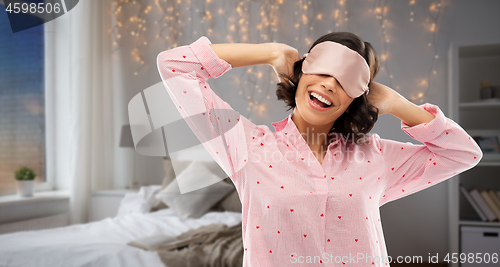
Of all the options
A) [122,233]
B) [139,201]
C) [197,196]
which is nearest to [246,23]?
[197,196]

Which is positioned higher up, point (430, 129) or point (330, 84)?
point (330, 84)

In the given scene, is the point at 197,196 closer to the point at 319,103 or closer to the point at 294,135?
the point at 294,135

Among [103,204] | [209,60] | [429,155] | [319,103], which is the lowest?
[103,204]

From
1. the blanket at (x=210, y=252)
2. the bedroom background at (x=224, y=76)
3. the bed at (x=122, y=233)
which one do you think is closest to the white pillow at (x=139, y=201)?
the bed at (x=122, y=233)

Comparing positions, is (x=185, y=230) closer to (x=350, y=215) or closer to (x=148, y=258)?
(x=148, y=258)

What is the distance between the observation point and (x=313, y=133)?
2.88ft

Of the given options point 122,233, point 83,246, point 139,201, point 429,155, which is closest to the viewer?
point 429,155

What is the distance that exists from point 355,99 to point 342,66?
0.39 ft

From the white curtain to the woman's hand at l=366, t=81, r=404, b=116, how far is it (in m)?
2.54

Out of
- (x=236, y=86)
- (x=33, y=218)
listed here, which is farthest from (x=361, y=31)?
(x=33, y=218)

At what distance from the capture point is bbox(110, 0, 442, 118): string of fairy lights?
8.79 ft

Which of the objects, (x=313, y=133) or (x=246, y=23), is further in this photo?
(x=246, y=23)

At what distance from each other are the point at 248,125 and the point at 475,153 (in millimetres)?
537

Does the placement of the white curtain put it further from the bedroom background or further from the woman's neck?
the woman's neck
